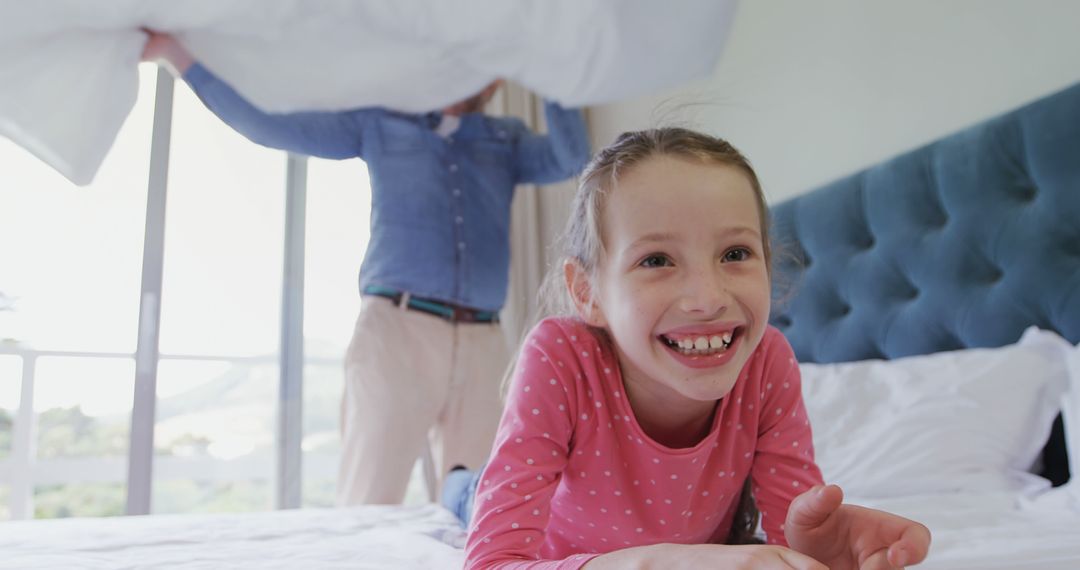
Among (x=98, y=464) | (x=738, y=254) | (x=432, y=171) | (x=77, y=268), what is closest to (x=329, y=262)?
(x=77, y=268)

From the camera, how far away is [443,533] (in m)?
1.19

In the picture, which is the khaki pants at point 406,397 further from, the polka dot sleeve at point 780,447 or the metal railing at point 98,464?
the polka dot sleeve at point 780,447

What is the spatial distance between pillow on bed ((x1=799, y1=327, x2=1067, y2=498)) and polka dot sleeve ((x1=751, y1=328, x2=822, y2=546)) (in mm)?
501

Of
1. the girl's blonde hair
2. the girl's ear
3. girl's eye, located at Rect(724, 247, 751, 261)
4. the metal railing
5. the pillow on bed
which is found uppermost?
the girl's blonde hair

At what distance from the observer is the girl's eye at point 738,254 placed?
778 millimetres

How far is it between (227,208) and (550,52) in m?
1.50

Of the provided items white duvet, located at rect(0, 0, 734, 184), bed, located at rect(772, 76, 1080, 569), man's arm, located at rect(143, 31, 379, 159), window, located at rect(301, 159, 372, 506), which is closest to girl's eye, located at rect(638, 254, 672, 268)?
Answer: bed, located at rect(772, 76, 1080, 569)

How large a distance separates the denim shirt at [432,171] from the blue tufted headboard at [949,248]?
2.31 feet

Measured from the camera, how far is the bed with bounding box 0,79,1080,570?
1.02m

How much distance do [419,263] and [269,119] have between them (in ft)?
1.72

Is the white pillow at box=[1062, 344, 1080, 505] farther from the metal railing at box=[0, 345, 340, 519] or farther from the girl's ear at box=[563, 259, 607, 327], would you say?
the metal railing at box=[0, 345, 340, 519]

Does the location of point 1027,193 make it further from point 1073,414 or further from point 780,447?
point 780,447

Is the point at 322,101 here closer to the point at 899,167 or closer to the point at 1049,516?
the point at 899,167

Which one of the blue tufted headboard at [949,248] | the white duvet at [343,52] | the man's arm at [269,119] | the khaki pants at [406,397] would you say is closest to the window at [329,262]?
the man's arm at [269,119]
